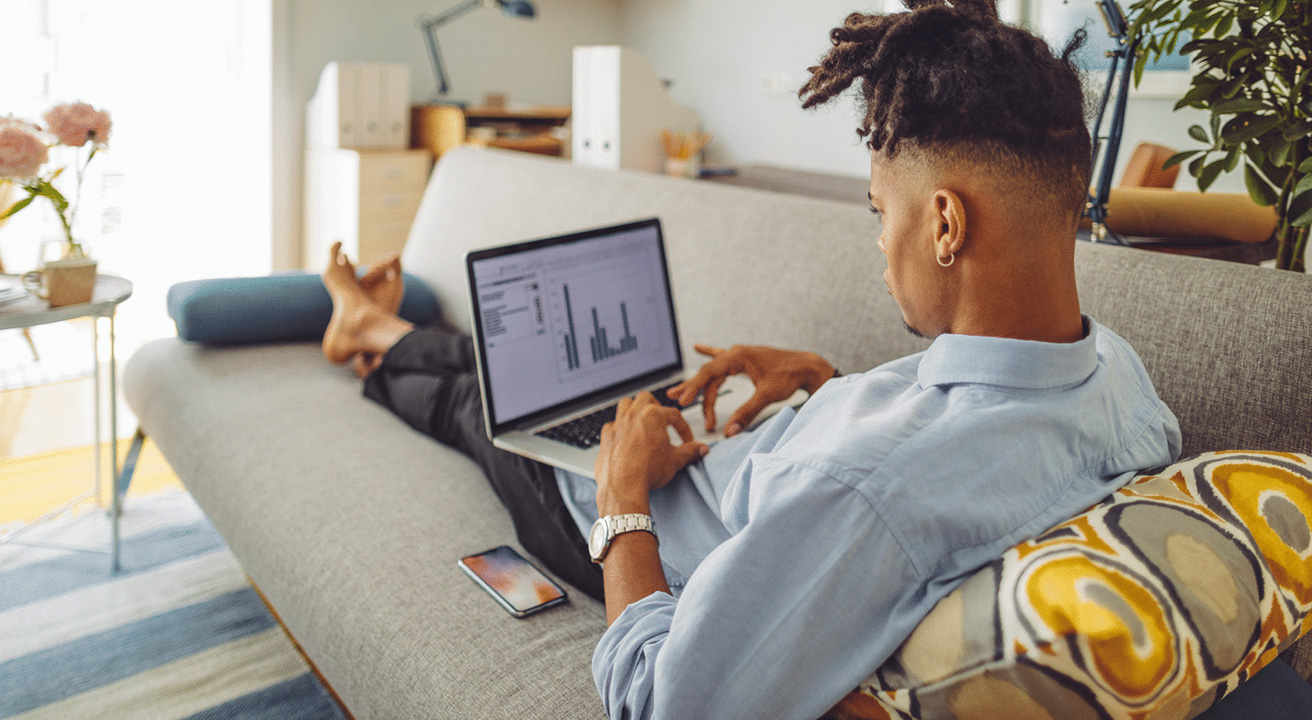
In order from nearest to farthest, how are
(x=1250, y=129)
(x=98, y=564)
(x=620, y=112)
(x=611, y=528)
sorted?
1. (x=611, y=528)
2. (x=1250, y=129)
3. (x=98, y=564)
4. (x=620, y=112)

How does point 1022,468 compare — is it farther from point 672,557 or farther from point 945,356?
point 672,557

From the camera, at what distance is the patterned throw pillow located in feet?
1.83

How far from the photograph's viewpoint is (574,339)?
1.45 metres

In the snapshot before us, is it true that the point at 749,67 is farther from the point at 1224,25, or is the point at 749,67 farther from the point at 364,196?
the point at 1224,25

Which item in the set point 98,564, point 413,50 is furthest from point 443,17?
point 98,564

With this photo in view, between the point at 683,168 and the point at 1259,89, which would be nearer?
the point at 1259,89

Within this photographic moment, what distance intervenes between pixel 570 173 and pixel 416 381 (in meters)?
0.67

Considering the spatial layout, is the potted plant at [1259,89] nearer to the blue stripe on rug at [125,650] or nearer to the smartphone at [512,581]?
the smartphone at [512,581]

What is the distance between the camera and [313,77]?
3.91m

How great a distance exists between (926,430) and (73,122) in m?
1.66

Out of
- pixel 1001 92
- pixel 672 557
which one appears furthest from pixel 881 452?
pixel 672 557

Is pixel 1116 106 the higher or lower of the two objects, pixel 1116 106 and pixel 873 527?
the higher

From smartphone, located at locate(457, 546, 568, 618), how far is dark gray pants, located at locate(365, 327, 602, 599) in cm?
4

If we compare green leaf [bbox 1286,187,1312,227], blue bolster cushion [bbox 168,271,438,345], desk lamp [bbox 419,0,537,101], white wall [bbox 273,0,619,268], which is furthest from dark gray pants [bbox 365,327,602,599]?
white wall [bbox 273,0,619,268]
